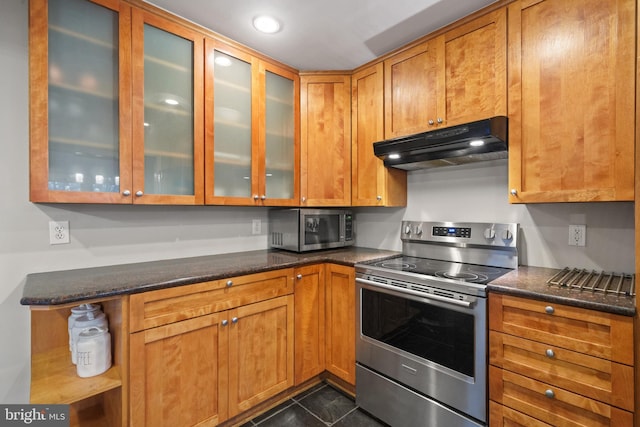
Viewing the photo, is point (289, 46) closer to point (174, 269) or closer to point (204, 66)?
point (204, 66)

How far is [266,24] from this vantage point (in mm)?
1753

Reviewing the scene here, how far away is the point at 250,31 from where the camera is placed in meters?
1.83

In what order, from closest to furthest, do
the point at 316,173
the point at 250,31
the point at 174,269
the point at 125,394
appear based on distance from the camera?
the point at 125,394 < the point at 174,269 < the point at 250,31 < the point at 316,173

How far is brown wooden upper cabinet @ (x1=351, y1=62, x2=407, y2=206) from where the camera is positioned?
2.19m

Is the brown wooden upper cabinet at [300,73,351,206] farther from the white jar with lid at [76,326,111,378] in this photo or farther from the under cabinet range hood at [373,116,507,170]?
the white jar with lid at [76,326,111,378]

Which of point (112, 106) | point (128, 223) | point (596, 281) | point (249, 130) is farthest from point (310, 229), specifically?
point (596, 281)

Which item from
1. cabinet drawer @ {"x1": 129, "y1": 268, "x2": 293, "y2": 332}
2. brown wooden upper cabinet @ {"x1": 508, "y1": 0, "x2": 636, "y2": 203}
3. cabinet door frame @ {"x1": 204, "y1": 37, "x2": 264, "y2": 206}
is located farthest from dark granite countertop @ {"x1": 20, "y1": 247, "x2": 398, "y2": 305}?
brown wooden upper cabinet @ {"x1": 508, "y1": 0, "x2": 636, "y2": 203}

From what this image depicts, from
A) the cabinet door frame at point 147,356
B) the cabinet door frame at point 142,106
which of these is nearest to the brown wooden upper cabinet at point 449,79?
the cabinet door frame at point 142,106

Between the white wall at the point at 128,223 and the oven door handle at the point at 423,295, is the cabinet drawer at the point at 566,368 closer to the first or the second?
the oven door handle at the point at 423,295

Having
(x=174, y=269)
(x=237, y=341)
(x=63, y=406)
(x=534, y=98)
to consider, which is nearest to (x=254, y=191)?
(x=174, y=269)

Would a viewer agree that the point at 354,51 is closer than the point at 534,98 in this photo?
No

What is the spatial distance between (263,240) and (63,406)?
147 centimetres

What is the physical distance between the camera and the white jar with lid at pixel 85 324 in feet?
4.48

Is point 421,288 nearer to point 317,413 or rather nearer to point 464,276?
point 464,276
